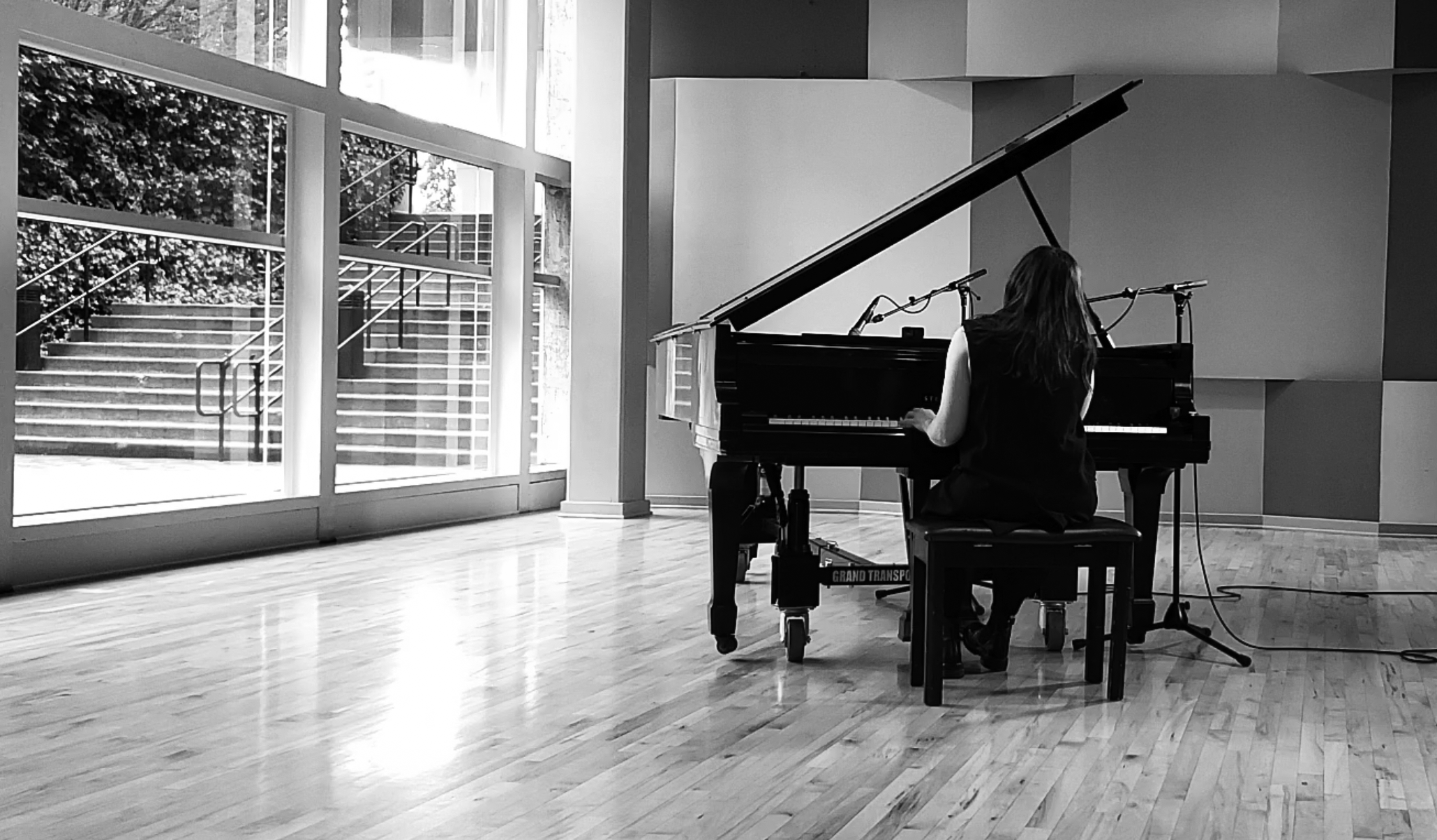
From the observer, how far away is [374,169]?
8.31m

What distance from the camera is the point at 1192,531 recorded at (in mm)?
9117

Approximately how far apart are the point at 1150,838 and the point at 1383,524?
7254mm

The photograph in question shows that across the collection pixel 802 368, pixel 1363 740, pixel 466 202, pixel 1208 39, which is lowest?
pixel 1363 740

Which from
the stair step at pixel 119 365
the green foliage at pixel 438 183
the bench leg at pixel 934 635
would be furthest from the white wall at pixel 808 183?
the bench leg at pixel 934 635

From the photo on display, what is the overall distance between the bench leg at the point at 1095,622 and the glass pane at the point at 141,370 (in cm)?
433

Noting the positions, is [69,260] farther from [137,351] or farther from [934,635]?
[934,635]

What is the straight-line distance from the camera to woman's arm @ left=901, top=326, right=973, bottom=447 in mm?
4160

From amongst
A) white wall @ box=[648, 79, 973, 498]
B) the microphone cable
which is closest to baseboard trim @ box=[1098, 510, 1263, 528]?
the microphone cable

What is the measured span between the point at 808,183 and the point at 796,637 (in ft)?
18.3

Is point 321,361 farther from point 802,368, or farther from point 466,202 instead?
point 802,368

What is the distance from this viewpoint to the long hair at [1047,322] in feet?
13.5

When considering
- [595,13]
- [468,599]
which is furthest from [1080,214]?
[468,599]

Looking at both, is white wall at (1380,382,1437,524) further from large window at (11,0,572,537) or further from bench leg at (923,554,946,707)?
bench leg at (923,554,946,707)

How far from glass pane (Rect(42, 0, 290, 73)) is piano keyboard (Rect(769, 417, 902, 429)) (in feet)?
12.2
